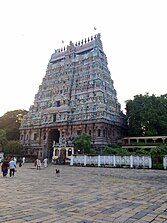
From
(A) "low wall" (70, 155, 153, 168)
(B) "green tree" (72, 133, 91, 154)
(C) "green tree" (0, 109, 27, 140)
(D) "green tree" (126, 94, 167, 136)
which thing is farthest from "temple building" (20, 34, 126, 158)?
(A) "low wall" (70, 155, 153, 168)

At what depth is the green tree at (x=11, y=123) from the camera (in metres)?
57.4

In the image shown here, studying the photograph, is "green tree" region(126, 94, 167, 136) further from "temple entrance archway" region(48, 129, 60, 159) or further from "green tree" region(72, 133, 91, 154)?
"temple entrance archway" region(48, 129, 60, 159)

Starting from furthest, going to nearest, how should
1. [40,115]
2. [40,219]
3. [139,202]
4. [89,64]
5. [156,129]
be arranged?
[40,115]
[89,64]
[156,129]
[139,202]
[40,219]

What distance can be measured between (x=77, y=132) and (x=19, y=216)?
38.6m

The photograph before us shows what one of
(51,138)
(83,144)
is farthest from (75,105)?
(83,144)

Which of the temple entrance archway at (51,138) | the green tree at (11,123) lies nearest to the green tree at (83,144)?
the temple entrance archway at (51,138)

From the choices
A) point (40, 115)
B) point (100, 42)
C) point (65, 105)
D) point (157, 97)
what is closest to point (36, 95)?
point (40, 115)

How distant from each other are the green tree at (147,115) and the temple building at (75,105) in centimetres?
323

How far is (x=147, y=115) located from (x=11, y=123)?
3842cm

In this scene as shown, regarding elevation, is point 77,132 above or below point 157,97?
below

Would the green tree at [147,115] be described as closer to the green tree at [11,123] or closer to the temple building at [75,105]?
the temple building at [75,105]

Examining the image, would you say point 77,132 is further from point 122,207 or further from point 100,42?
point 122,207

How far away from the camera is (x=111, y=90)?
4681 centimetres

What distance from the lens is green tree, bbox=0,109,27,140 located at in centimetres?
5738
